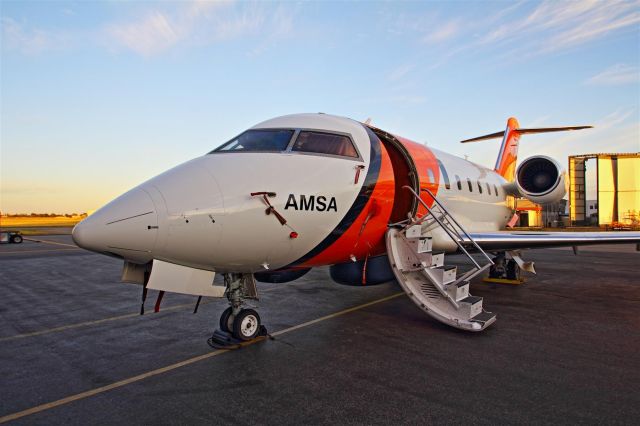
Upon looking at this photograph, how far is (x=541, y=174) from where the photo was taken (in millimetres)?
12273

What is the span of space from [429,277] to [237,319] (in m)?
3.14

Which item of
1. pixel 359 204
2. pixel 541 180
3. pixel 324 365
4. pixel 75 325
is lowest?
pixel 75 325

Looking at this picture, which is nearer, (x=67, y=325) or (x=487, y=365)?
(x=487, y=365)

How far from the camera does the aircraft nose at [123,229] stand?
13.1 feet

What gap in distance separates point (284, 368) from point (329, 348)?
953 millimetres

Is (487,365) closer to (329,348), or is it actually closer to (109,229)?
(329,348)

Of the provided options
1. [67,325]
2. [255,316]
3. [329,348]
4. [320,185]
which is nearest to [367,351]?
[329,348]

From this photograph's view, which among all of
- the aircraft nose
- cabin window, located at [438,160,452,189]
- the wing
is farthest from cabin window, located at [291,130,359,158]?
cabin window, located at [438,160,452,189]

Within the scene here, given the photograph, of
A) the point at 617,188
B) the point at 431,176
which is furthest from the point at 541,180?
the point at 617,188

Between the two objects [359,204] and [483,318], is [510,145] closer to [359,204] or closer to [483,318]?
[483,318]

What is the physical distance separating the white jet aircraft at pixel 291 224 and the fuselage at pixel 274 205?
0.01 metres

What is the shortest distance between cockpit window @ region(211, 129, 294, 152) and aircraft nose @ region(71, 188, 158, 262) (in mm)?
1677

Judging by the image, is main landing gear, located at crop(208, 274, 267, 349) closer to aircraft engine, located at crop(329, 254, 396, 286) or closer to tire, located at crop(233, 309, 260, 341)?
tire, located at crop(233, 309, 260, 341)

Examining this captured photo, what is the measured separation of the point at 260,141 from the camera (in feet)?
18.7
